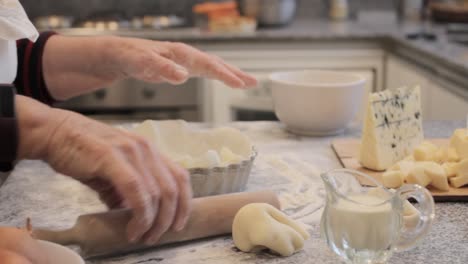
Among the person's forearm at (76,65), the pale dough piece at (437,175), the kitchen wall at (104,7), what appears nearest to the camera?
the pale dough piece at (437,175)

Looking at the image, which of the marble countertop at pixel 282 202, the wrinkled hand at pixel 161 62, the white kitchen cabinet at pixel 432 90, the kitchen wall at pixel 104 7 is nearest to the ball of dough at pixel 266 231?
the marble countertop at pixel 282 202

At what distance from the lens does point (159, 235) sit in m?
0.88

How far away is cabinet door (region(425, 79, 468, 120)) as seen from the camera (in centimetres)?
214

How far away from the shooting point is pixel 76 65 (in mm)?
1368

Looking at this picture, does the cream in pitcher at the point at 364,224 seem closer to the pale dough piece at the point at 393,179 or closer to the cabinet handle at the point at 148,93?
the pale dough piece at the point at 393,179

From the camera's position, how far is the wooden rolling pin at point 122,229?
882 millimetres

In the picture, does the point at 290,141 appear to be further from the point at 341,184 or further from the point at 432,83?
the point at 432,83

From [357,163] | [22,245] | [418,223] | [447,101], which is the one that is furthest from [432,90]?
[22,245]

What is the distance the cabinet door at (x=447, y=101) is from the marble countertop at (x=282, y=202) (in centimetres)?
68

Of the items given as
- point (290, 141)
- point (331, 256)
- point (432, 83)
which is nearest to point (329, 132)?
point (290, 141)

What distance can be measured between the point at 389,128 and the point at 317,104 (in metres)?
0.24

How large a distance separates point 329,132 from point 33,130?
763 millimetres

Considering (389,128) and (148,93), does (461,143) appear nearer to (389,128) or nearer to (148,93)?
(389,128)

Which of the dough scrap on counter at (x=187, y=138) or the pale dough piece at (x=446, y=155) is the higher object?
the dough scrap on counter at (x=187, y=138)
